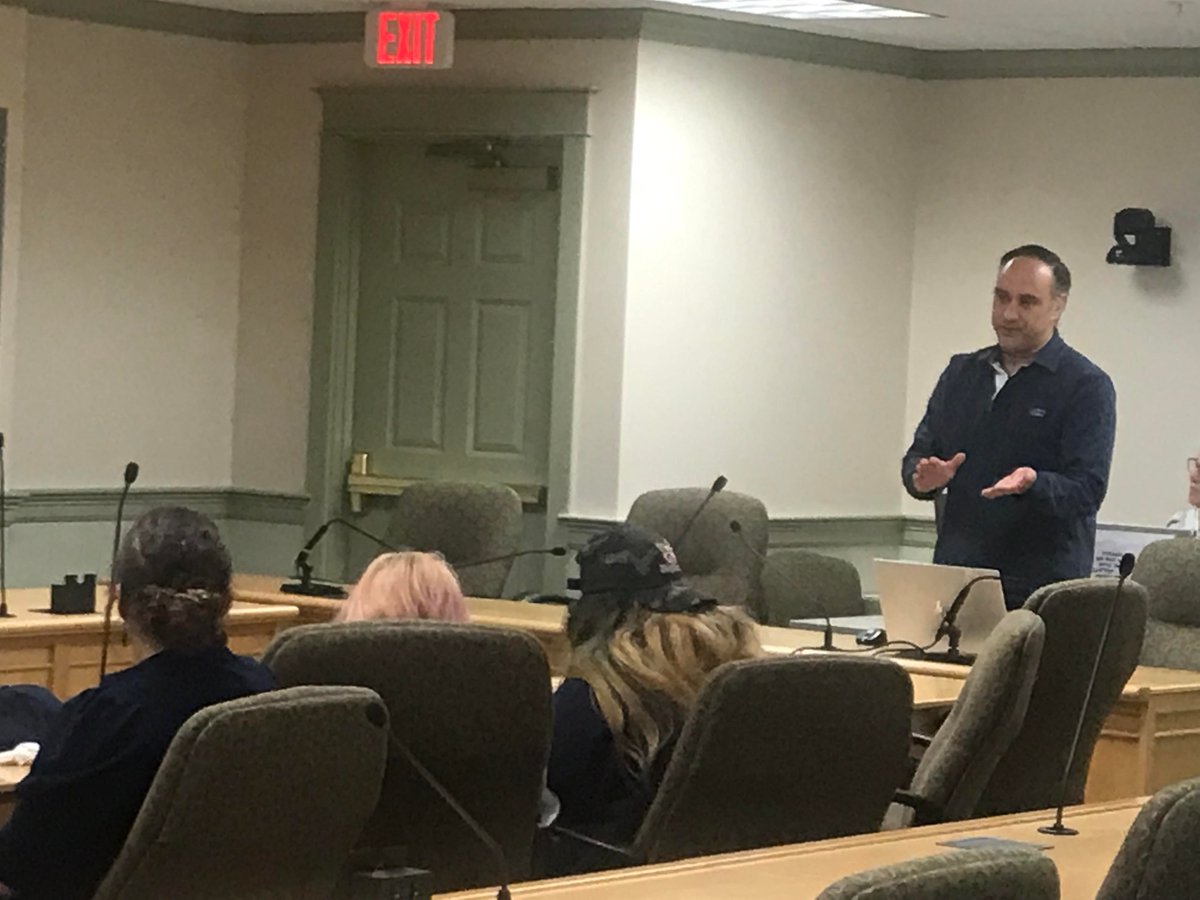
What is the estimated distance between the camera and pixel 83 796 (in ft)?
9.73

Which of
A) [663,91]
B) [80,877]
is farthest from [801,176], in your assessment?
[80,877]

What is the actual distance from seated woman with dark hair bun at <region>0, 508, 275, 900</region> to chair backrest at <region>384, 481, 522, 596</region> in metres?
3.71

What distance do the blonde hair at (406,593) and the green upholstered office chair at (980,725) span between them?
0.87m

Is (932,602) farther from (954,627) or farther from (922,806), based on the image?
(922,806)

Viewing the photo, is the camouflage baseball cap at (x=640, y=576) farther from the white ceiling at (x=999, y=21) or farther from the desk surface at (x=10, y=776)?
the white ceiling at (x=999, y=21)

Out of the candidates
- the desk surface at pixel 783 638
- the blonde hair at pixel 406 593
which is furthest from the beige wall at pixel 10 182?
the blonde hair at pixel 406 593

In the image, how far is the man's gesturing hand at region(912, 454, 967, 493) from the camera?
529cm

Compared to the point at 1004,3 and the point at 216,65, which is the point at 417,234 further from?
the point at 1004,3

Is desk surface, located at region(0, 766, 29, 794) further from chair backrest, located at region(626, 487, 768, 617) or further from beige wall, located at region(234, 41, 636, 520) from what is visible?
beige wall, located at region(234, 41, 636, 520)

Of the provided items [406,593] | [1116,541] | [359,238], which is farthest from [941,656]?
[359,238]

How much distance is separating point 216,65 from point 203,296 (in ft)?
2.78

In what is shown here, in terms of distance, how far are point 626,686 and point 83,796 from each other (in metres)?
0.98

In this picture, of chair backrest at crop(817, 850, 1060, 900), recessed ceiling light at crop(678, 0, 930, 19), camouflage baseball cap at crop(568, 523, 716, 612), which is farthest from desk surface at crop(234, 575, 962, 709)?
chair backrest at crop(817, 850, 1060, 900)

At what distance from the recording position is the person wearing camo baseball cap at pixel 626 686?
3637 mm
